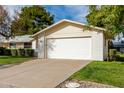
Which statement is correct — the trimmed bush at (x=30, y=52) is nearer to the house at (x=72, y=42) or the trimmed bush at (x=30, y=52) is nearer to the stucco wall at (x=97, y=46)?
the house at (x=72, y=42)

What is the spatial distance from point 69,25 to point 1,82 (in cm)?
1169

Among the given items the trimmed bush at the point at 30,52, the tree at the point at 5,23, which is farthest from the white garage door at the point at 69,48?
the tree at the point at 5,23

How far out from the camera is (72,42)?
19.0m

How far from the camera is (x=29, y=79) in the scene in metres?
9.06

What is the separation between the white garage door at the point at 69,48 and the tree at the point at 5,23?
8.77 m

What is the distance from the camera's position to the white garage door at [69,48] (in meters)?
18.3

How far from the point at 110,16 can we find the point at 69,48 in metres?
6.73

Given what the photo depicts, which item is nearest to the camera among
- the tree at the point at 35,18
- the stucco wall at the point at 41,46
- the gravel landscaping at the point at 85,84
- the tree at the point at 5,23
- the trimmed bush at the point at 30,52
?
the gravel landscaping at the point at 85,84

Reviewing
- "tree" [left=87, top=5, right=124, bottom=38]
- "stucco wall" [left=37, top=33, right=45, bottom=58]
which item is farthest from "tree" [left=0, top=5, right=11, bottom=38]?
"tree" [left=87, top=5, right=124, bottom=38]

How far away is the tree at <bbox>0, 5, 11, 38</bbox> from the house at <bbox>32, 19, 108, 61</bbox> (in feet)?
24.0

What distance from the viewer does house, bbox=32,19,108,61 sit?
57.6ft

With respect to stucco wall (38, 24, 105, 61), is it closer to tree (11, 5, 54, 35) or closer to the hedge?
the hedge

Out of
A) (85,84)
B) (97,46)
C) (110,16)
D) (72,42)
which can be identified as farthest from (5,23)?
(85,84)
